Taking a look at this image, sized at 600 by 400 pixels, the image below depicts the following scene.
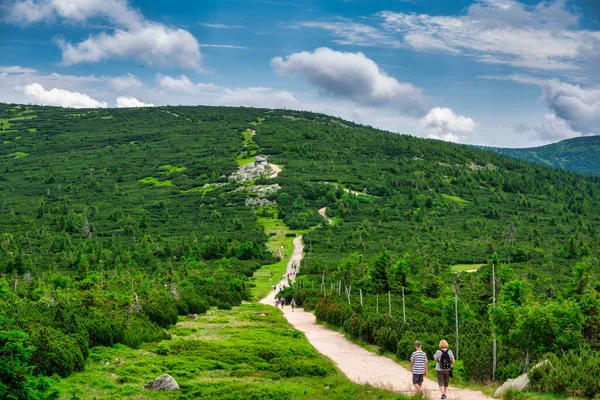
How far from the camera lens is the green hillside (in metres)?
24.9

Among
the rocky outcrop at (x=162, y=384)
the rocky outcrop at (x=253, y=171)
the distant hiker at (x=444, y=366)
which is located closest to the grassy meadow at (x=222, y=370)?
the rocky outcrop at (x=162, y=384)

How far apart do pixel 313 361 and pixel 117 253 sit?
3570 inches

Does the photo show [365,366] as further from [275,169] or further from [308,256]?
[275,169]

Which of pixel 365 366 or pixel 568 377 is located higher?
pixel 568 377

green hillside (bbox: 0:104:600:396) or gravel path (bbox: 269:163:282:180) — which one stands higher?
gravel path (bbox: 269:163:282:180)

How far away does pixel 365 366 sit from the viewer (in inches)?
1023

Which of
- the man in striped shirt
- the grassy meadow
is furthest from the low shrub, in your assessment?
the grassy meadow

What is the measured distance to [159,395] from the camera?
64.4ft

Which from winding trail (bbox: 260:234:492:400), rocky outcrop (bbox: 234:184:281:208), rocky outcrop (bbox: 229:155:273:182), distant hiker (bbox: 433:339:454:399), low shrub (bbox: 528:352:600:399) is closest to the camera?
low shrub (bbox: 528:352:600:399)

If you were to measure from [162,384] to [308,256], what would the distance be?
81.7 metres

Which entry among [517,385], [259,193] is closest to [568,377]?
[517,385]

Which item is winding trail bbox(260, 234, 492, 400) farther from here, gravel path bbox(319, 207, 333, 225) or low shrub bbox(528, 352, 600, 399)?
gravel path bbox(319, 207, 333, 225)

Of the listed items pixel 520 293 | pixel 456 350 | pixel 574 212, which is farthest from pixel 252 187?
pixel 456 350

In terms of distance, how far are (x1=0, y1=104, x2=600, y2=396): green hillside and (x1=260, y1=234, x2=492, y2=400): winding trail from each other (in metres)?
1.24
